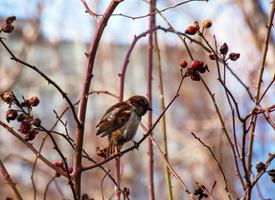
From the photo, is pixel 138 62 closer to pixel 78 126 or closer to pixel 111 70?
pixel 111 70

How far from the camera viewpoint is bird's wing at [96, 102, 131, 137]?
5.50 feet

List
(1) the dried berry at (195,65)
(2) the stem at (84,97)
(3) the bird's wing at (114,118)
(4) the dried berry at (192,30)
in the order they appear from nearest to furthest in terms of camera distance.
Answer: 1. (2) the stem at (84,97)
2. (1) the dried berry at (195,65)
3. (4) the dried berry at (192,30)
4. (3) the bird's wing at (114,118)

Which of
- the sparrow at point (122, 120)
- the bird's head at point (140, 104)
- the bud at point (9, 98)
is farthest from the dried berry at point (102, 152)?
the bud at point (9, 98)

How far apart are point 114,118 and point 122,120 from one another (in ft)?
0.09

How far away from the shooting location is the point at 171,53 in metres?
10.6

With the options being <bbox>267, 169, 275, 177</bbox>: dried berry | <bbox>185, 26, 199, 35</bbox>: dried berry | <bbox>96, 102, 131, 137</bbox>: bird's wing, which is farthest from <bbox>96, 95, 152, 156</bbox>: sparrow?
<bbox>267, 169, 275, 177</bbox>: dried berry

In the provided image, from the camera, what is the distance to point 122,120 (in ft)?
5.61

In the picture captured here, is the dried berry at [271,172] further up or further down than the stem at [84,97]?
further down

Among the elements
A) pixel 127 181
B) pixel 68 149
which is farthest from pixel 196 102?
pixel 68 149

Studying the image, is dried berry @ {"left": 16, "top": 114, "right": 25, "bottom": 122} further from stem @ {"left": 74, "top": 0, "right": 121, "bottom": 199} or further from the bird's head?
the bird's head

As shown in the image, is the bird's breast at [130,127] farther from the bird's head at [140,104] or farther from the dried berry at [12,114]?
the dried berry at [12,114]

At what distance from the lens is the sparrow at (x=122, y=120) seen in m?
1.68

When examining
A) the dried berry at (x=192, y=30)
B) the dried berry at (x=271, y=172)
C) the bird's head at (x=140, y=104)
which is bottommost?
the dried berry at (x=271, y=172)

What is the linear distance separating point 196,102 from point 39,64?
4267mm
